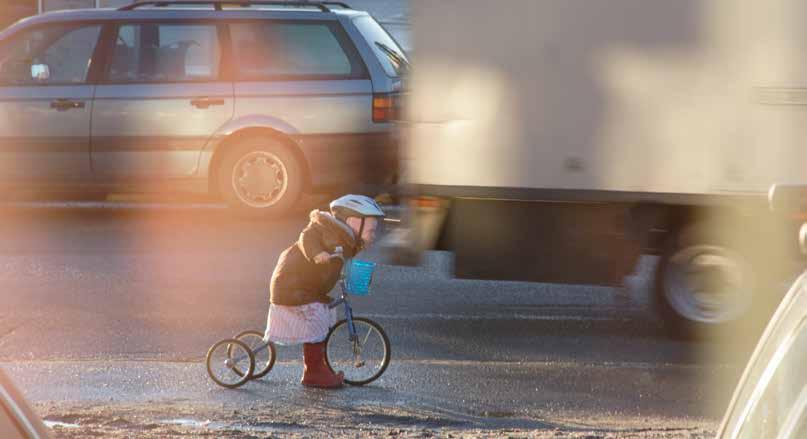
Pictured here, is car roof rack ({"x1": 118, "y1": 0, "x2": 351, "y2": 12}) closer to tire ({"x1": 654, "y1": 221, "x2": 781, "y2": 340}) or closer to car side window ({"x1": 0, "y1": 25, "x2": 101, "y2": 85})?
car side window ({"x1": 0, "y1": 25, "x2": 101, "y2": 85})

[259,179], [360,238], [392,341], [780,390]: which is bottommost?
[259,179]

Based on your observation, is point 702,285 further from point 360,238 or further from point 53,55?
point 53,55

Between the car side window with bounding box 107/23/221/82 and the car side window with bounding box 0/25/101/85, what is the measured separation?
261 millimetres

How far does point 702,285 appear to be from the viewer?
345 inches

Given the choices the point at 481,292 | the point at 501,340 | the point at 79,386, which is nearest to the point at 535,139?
the point at 501,340

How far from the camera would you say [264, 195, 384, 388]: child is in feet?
24.3

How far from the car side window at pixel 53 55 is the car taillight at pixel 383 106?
101 inches

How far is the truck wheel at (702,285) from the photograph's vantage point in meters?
8.68

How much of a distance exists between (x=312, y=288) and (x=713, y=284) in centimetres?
255

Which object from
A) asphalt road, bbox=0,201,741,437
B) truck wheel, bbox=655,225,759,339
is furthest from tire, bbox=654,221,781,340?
asphalt road, bbox=0,201,741,437

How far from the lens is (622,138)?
27.7 feet

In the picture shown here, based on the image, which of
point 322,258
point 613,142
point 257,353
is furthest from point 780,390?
point 613,142

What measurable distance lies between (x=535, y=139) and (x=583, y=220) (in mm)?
540

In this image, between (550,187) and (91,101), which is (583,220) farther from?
(91,101)
